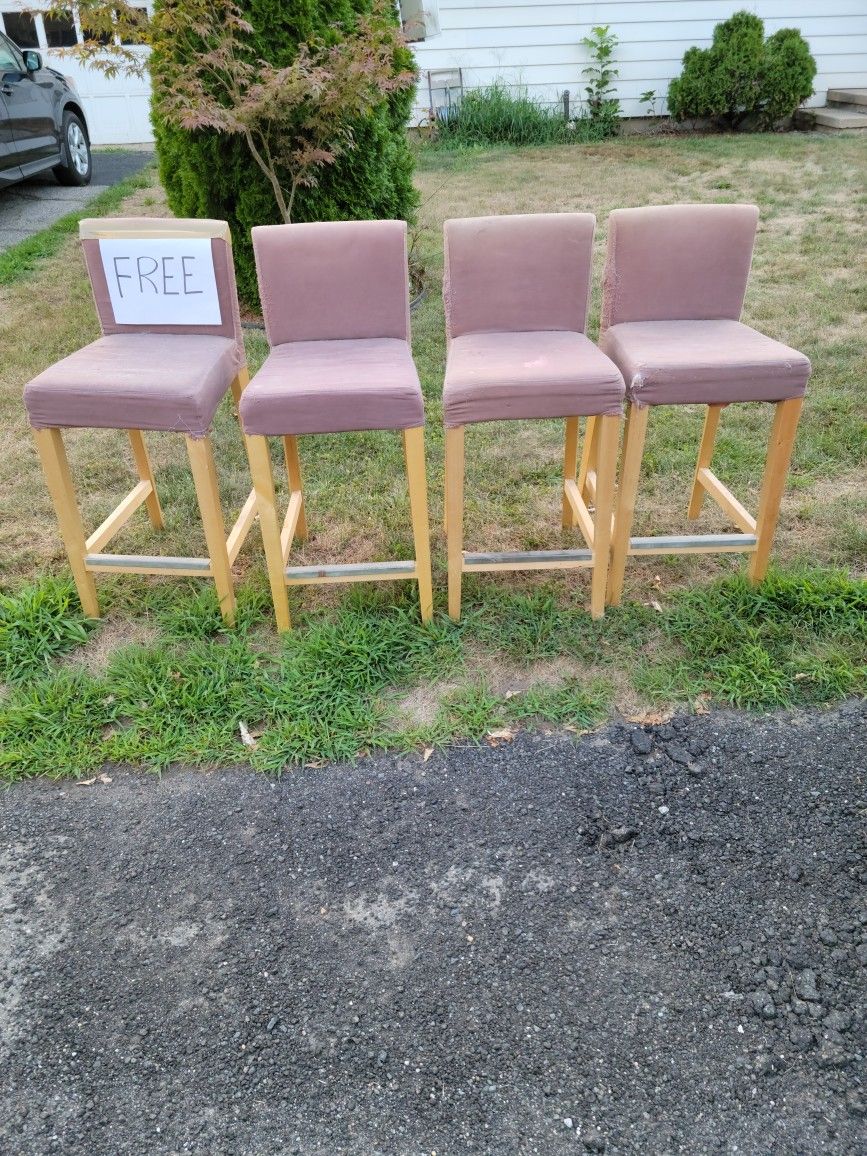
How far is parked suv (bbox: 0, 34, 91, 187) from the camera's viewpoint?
24.3 ft

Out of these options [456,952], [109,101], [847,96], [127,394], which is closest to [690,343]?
[127,394]

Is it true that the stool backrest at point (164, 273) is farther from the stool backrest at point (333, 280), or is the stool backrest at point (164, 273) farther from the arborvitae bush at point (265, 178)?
the arborvitae bush at point (265, 178)

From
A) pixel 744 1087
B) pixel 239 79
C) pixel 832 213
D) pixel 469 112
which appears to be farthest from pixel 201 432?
pixel 469 112

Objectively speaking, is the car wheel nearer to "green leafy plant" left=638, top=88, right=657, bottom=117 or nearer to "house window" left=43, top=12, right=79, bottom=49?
"house window" left=43, top=12, right=79, bottom=49

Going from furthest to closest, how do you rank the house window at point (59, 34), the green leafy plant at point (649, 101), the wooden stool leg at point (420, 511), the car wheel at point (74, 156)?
the house window at point (59, 34), the green leafy plant at point (649, 101), the car wheel at point (74, 156), the wooden stool leg at point (420, 511)

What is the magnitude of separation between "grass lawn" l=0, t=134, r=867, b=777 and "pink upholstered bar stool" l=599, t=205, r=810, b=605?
241 mm

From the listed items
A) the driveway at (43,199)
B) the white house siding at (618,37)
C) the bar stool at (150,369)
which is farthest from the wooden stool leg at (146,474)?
the white house siding at (618,37)

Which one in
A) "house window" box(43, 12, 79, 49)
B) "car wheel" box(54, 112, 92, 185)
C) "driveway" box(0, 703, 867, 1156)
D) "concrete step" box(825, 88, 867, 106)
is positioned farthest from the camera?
"house window" box(43, 12, 79, 49)

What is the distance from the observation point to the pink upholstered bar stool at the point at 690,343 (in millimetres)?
2471

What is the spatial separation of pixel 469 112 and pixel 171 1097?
35.5 ft

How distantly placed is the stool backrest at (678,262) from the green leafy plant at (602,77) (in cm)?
890

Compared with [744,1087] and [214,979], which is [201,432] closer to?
[214,979]

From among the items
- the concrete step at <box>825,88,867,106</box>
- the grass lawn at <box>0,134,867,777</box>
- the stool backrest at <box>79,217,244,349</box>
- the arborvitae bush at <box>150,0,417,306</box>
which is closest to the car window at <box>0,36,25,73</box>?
the arborvitae bush at <box>150,0,417,306</box>

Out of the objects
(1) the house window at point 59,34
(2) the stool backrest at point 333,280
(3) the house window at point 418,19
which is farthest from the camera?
(1) the house window at point 59,34
